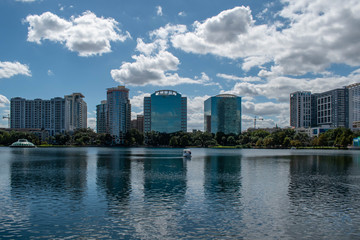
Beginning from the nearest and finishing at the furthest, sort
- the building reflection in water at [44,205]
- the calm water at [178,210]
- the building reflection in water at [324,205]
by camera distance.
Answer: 1. the calm water at [178,210]
2. the building reflection in water at [44,205]
3. the building reflection in water at [324,205]

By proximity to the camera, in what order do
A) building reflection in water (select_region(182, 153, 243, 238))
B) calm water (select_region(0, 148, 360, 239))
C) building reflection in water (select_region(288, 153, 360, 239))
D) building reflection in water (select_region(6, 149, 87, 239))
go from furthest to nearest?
building reflection in water (select_region(288, 153, 360, 239)) → building reflection in water (select_region(182, 153, 243, 238)) → building reflection in water (select_region(6, 149, 87, 239)) → calm water (select_region(0, 148, 360, 239))

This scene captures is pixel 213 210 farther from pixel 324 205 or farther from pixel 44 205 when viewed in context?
pixel 44 205

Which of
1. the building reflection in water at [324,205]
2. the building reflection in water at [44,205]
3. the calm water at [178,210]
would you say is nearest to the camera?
the calm water at [178,210]

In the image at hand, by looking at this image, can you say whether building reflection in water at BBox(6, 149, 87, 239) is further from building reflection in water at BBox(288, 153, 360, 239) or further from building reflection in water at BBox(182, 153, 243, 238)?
building reflection in water at BBox(288, 153, 360, 239)

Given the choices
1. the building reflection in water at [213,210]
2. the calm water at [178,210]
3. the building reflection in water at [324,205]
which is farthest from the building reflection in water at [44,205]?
the building reflection in water at [324,205]

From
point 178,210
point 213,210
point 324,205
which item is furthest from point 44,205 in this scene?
point 324,205

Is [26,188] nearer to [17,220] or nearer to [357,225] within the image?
[17,220]

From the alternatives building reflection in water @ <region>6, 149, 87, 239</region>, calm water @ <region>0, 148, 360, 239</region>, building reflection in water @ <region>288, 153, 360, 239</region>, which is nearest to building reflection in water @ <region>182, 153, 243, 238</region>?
calm water @ <region>0, 148, 360, 239</region>

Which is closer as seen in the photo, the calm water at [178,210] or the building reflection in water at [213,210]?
the calm water at [178,210]

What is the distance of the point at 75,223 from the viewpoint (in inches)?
1022

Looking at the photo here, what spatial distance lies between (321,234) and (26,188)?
36436 mm

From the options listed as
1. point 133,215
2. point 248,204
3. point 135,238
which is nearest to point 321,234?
point 248,204

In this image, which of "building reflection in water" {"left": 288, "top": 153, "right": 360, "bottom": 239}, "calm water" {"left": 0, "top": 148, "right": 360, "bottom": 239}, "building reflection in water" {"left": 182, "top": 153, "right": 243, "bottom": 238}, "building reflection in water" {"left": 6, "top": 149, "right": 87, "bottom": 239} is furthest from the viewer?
"building reflection in water" {"left": 288, "top": 153, "right": 360, "bottom": 239}

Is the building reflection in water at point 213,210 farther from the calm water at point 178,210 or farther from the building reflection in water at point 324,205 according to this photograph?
the building reflection in water at point 324,205
